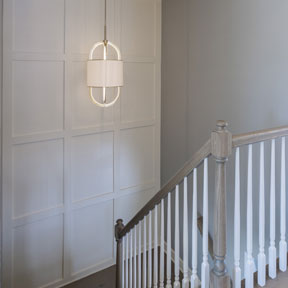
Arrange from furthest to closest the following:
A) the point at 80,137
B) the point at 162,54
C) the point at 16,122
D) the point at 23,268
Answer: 1. the point at 162,54
2. the point at 80,137
3. the point at 23,268
4. the point at 16,122

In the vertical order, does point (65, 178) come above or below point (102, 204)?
above

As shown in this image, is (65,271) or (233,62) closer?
(233,62)

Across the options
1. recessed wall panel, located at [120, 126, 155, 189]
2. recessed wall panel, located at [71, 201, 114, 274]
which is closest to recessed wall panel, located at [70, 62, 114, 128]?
recessed wall panel, located at [120, 126, 155, 189]

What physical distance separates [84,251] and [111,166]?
0.97m

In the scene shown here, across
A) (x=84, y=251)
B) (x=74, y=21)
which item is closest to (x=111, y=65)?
(x=74, y=21)

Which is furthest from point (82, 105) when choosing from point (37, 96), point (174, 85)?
point (174, 85)

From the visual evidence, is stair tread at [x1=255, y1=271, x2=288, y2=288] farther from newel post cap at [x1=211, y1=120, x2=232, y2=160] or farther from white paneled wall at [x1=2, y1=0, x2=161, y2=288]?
white paneled wall at [x1=2, y1=0, x2=161, y2=288]

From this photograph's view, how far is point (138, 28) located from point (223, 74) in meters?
1.20

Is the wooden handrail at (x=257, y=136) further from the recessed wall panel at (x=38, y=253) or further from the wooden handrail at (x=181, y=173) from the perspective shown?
the recessed wall panel at (x=38, y=253)

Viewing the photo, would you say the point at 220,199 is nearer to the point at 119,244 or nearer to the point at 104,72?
the point at 119,244

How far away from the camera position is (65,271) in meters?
3.45

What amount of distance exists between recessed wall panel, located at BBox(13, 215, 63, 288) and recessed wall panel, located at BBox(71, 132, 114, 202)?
40 centimetres

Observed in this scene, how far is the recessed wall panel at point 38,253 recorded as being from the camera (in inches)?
122

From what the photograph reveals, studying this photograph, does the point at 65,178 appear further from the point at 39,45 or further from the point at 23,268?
the point at 39,45
